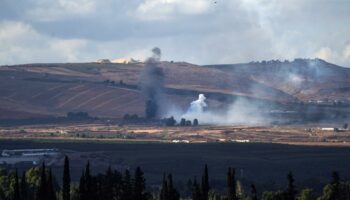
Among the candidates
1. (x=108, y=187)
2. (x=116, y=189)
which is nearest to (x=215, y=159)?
(x=116, y=189)

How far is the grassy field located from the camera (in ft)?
423

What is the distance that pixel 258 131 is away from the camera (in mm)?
188875

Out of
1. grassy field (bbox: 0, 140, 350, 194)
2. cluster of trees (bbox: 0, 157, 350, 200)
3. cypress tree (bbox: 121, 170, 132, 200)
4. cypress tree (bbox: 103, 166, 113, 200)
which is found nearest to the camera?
cluster of trees (bbox: 0, 157, 350, 200)

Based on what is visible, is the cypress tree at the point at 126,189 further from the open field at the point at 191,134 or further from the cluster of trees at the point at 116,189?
the open field at the point at 191,134

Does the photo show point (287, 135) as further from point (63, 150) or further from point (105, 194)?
point (105, 194)

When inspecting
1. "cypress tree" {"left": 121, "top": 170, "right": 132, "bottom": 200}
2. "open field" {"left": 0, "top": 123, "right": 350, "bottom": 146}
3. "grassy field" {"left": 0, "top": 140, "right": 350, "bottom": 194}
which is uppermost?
"open field" {"left": 0, "top": 123, "right": 350, "bottom": 146}

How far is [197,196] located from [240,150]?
75.1 m

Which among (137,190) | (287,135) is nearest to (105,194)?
(137,190)

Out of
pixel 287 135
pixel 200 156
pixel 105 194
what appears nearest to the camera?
pixel 105 194

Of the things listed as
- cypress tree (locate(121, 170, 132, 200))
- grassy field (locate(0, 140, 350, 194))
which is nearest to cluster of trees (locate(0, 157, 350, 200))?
cypress tree (locate(121, 170, 132, 200))

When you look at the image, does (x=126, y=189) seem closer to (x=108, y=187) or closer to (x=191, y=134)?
(x=108, y=187)

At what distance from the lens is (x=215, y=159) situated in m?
144

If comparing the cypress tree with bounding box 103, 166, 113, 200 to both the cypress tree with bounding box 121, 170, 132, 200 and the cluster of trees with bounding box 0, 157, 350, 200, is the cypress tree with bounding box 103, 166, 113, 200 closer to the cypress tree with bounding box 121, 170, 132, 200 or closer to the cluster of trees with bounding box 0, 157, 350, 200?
the cluster of trees with bounding box 0, 157, 350, 200

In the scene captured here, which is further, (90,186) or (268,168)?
(268,168)
